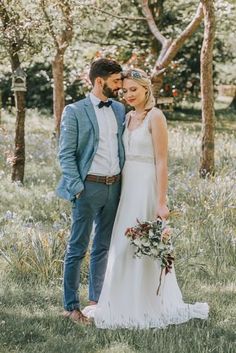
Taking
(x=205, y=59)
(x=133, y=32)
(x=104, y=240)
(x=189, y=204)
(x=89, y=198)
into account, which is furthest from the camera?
(x=133, y=32)

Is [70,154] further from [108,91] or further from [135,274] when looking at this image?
[135,274]

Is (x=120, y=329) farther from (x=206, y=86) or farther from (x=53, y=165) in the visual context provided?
(x=53, y=165)

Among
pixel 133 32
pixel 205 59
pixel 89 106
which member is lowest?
pixel 89 106

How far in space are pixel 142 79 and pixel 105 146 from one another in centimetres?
53

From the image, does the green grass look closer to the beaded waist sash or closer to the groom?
the groom

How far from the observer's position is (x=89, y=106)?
468 cm

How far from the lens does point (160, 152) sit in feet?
15.3

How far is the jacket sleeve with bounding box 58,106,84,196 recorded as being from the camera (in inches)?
180

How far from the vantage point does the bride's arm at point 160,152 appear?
465cm


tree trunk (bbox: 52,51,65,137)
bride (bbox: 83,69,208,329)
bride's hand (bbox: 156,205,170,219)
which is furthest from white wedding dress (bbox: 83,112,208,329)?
tree trunk (bbox: 52,51,65,137)

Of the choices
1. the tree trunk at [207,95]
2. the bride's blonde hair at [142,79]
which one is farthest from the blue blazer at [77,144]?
the tree trunk at [207,95]

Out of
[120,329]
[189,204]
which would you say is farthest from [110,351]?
[189,204]

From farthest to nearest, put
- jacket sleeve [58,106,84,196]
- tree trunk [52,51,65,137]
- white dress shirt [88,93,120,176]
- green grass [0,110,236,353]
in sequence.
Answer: tree trunk [52,51,65,137] → white dress shirt [88,93,120,176] → jacket sleeve [58,106,84,196] → green grass [0,110,236,353]

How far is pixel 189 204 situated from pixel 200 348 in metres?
3.65
